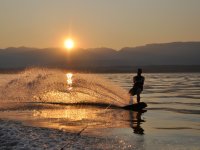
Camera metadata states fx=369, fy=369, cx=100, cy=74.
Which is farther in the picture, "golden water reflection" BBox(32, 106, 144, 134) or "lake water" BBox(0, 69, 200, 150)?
"golden water reflection" BBox(32, 106, 144, 134)

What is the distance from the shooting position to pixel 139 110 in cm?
2077

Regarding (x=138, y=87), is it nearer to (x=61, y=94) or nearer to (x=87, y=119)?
(x=87, y=119)

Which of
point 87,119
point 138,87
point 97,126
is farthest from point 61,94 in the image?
point 97,126

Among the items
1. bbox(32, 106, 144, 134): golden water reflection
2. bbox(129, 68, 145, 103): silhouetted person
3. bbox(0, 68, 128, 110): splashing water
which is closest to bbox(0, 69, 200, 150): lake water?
bbox(32, 106, 144, 134): golden water reflection

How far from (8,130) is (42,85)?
72.2 feet

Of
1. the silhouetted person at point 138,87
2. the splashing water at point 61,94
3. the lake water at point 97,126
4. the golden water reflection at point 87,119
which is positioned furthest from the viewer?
the splashing water at point 61,94

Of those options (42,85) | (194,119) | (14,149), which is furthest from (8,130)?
(42,85)

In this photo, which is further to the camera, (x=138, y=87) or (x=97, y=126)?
(x=138, y=87)

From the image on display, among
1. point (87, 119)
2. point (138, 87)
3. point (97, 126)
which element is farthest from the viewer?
point (138, 87)

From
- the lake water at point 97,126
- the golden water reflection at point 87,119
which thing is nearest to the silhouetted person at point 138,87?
the lake water at point 97,126

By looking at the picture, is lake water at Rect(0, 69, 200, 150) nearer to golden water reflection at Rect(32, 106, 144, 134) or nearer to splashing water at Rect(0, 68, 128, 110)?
golden water reflection at Rect(32, 106, 144, 134)

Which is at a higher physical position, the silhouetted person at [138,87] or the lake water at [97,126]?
the silhouetted person at [138,87]

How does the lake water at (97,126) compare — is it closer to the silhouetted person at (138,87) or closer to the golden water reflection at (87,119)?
the golden water reflection at (87,119)

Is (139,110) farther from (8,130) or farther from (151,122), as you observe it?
(8,130)
